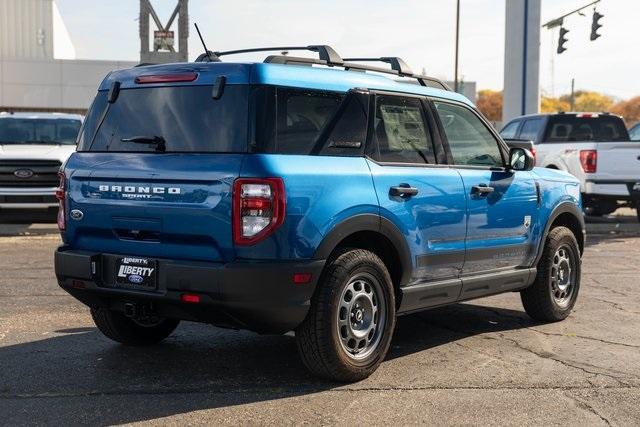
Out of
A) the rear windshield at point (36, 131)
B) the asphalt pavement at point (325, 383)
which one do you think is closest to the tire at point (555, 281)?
the asphalt pavement at point (325, 383)

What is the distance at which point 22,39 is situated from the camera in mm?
39625

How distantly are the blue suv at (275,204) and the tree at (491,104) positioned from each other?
302ft

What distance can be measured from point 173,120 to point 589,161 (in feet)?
33.0

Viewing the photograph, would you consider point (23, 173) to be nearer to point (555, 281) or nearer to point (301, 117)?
point (555, 281)

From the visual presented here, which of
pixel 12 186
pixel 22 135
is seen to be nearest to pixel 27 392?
pixel 12 186

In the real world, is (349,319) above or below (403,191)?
below

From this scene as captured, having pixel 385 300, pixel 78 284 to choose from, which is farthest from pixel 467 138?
pixel 78 284

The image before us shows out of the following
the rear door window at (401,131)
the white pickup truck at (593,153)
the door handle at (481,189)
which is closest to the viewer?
the rear door window at (401,131)

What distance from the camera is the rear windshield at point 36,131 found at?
13.8 metres

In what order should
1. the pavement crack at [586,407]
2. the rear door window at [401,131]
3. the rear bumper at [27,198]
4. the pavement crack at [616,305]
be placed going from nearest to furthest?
the pavement crack at [586,407] < the rear door window at [401,131] < the pavement crack at [616,305] < the rear bumper at [27,198]

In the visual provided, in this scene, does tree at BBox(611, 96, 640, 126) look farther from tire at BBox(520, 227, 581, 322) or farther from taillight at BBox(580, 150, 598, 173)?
tire at BBox(520, 227, 581, 322)

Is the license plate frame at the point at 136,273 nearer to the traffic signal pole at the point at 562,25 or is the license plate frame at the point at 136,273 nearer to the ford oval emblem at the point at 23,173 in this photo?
the ford oval emblem at the point at 23,173

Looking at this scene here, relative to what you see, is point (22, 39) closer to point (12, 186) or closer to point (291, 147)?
point (12, 186)

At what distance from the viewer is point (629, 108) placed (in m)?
99.6
